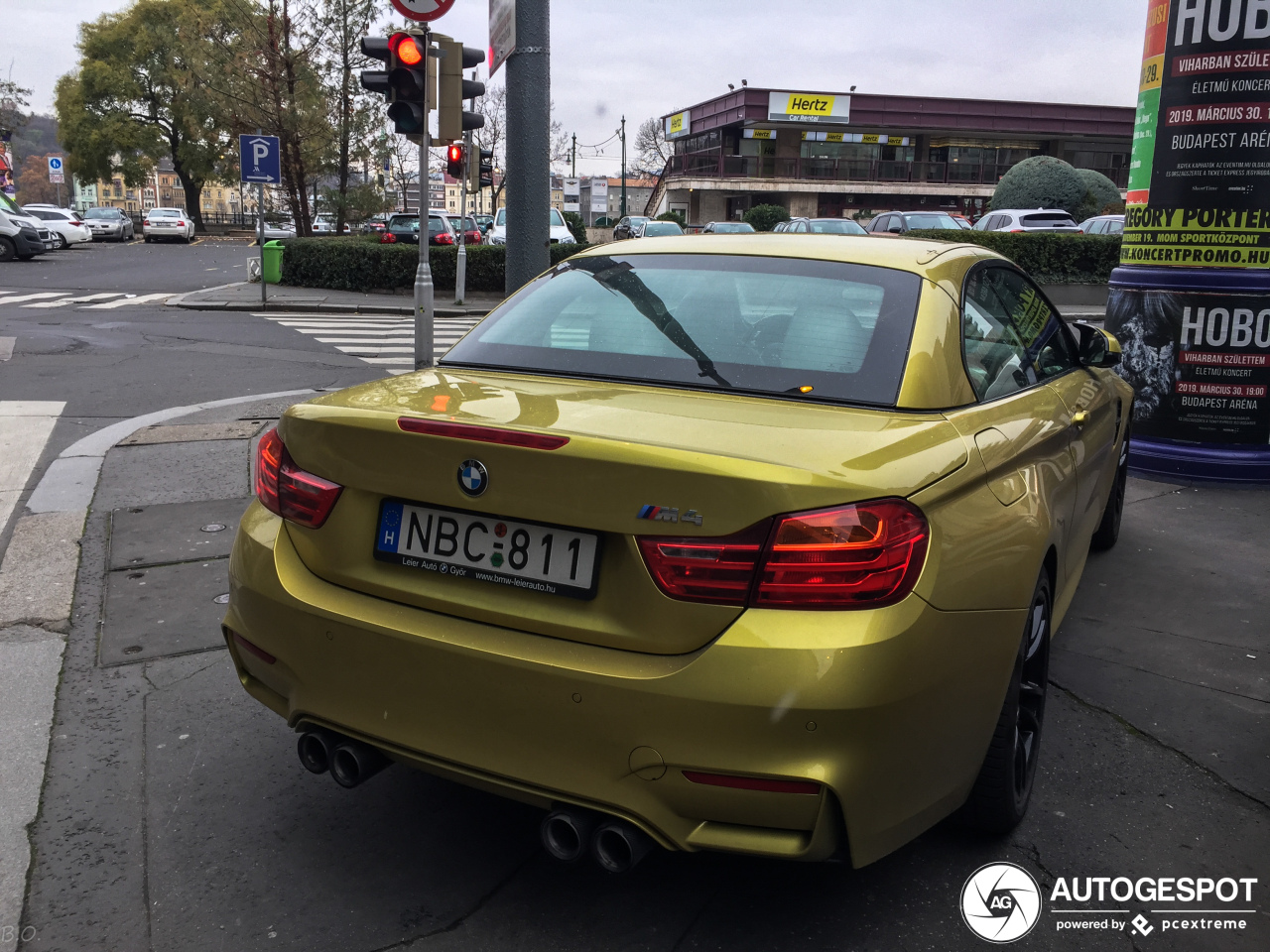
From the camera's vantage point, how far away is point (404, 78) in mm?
9227

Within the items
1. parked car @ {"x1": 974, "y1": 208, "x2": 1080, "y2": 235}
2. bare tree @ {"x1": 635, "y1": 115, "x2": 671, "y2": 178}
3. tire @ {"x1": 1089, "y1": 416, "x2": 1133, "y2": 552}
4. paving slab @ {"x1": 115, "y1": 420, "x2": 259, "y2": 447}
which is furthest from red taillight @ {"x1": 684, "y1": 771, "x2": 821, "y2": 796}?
bare tree @ {"x1": 635, "y1": 115, "x2": 671, "y2": 178}

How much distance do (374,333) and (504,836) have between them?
13.7 metres

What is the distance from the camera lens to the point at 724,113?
183ft

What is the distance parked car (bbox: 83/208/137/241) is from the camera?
50.4 m

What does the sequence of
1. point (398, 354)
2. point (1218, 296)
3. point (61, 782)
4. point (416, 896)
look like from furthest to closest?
point (398, 354), point (1218, 296), point (61, 782), point (416, 896)

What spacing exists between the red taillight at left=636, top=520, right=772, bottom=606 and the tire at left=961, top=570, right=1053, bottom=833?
2.97 ft

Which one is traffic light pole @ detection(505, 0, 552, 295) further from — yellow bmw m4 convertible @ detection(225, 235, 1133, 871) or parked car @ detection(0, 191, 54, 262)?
parked car @ detection(0, 191, 54, 262)

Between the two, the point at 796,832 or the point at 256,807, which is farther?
the point at 256,807

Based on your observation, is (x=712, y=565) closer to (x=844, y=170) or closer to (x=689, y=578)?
(x=689, y=578)

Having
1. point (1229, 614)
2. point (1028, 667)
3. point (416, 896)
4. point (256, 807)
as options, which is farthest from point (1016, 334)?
point (256, 807)

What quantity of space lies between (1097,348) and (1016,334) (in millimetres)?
907

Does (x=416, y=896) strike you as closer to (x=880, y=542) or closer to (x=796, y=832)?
(x=796, y=832)

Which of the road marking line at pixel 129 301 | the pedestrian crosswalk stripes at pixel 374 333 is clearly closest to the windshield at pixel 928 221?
the pedestrian crosswalk stripes at pixel 374 333

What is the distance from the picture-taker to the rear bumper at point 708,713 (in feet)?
7.00
